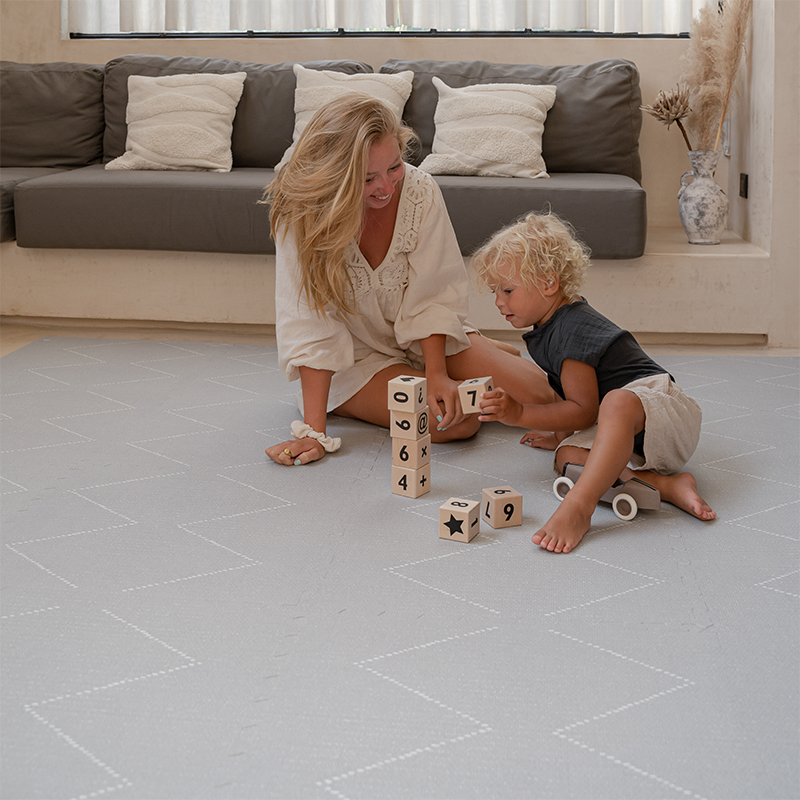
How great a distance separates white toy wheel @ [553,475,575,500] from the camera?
1710 millimetres

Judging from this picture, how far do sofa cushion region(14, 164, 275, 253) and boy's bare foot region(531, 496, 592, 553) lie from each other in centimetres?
179

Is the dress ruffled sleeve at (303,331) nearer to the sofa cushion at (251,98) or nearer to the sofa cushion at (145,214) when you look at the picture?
the sofa cushion at (145,214)

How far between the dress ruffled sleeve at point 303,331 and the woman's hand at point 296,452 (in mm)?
178

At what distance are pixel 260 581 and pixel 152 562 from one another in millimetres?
198

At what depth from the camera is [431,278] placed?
Answer: 2051 mm

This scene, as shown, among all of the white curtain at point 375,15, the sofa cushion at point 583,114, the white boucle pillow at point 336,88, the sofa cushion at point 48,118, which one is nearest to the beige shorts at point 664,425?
the sofa cushion at point 583,114

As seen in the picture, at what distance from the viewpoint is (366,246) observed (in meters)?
2.02

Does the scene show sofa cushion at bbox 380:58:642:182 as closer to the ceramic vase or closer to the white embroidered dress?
the ceramic vase

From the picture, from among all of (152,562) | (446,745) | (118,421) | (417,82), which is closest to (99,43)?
(417,82)

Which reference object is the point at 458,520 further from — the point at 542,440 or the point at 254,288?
the point at 254,288

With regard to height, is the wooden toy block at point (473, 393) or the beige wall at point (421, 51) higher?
the beige wall at point (421, 51)

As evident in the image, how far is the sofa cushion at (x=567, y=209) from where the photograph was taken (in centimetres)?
288

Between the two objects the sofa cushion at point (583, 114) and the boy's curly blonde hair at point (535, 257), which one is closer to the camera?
the boy's curly blonde hair at point (535, 257)

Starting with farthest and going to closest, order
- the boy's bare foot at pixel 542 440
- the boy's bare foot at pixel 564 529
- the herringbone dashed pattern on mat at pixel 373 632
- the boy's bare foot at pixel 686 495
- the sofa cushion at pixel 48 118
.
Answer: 1. the sofa cushion at pixel 48 118
2. the boy's bare foot at pixel 542 440
3. the boy's bare foot at pixel 686 495
4. the boy's bare foot at pixel 564 529
5. the herringbone dashed pattern on mat at pixel 373 632
